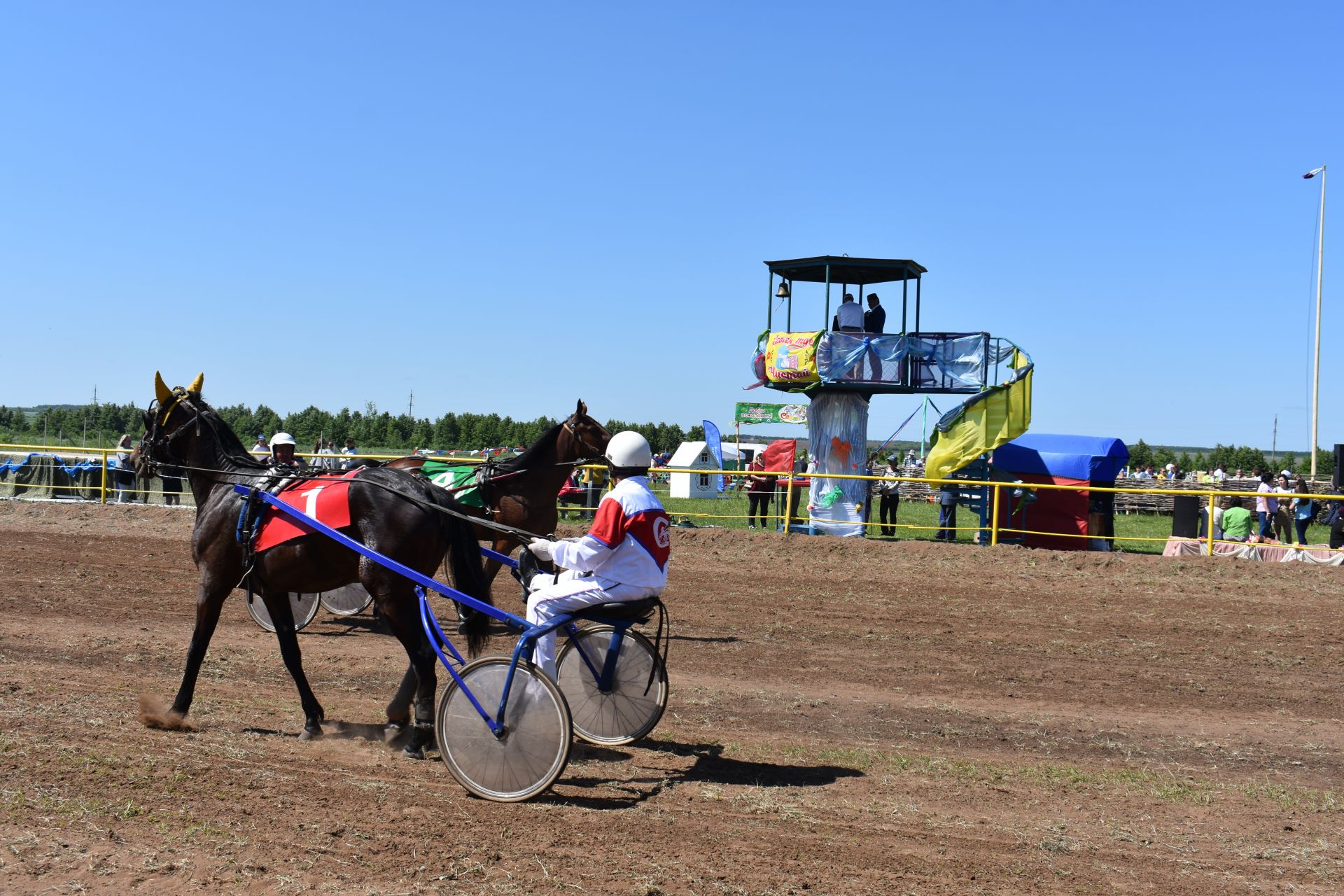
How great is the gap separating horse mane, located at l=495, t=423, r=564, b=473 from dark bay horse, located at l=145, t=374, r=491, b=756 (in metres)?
3.75

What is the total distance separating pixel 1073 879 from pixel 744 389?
714 inches

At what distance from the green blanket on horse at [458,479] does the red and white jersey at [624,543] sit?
4979mm

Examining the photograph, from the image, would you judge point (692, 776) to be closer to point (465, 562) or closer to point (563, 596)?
point (563, 596)

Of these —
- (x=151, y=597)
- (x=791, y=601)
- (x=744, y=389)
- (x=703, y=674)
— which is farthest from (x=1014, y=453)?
(x=151, y=597)

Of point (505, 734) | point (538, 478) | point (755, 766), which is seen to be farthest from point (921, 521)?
point (505, 734)

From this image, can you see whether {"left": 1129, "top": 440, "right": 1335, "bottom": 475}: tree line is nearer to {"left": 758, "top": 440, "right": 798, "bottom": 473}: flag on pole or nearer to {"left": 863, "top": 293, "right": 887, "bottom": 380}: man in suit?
{"left": 758, "top": 440, "right": 798, "bottom": 473}: flag on pole

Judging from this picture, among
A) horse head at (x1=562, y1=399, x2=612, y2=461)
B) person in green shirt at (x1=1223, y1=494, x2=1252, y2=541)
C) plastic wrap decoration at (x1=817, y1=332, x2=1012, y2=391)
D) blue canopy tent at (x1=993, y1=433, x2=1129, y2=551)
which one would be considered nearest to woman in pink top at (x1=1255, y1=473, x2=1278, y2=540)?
person in green shirt at (x1=1223, y1=494, x2=1252, y2=541)

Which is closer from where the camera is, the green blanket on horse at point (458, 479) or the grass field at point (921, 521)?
the green blanket on horse at point (458, 479)

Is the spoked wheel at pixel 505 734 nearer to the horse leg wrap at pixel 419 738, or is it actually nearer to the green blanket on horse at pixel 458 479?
the horse leg wrap at pixel 419 738

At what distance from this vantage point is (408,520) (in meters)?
6.54

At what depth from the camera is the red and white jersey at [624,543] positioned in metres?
5.69

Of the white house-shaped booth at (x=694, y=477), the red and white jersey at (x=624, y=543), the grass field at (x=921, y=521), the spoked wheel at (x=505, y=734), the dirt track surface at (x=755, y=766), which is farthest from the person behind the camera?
the white house-shaped booth at (x=694, y=477)

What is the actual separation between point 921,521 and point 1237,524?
9.10 metres

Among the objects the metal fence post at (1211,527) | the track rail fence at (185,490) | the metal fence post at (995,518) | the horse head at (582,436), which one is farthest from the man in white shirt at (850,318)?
the horse head at (582,436)
